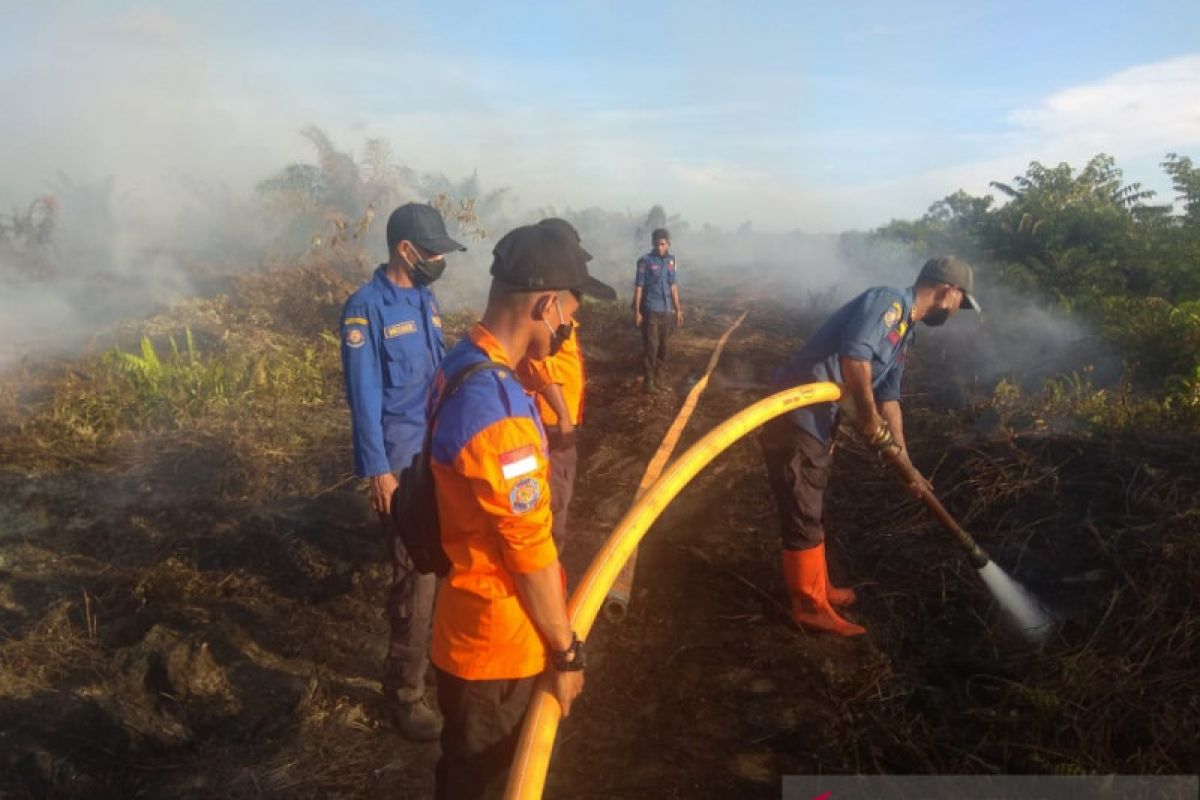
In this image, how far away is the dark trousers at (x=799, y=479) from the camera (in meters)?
3.83

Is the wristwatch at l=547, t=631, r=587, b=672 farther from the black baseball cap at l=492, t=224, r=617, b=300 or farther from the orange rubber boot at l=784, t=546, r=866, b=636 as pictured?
the orange rubber boot at l=784, t=546, r=866, b=636

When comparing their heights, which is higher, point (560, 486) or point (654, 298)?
point (654, 298)

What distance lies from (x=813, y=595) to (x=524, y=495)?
8.88ft

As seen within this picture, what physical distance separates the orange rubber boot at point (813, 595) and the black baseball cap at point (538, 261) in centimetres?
259

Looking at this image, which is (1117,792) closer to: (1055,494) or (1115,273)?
(1055,494)

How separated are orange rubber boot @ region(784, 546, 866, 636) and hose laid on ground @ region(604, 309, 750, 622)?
0.93m

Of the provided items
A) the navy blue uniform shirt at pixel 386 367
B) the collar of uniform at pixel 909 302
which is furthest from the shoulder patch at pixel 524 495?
A: the collar of uniform at pixel 909 302

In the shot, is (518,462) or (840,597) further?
(840,597)

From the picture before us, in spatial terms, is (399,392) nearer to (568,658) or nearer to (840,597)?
(568,658)

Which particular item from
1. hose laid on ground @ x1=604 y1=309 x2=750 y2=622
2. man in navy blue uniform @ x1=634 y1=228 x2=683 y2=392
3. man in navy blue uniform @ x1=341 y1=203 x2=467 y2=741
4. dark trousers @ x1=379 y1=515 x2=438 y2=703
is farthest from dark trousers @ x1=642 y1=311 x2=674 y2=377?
dark trousers @ x1=379 y1=515 x2=438 y2=703

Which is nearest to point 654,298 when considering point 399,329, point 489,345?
point 399,329

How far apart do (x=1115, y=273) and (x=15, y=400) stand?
14180 millimetres

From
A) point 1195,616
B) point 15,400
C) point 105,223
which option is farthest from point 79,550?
point 105,223

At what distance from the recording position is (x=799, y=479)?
384cm
